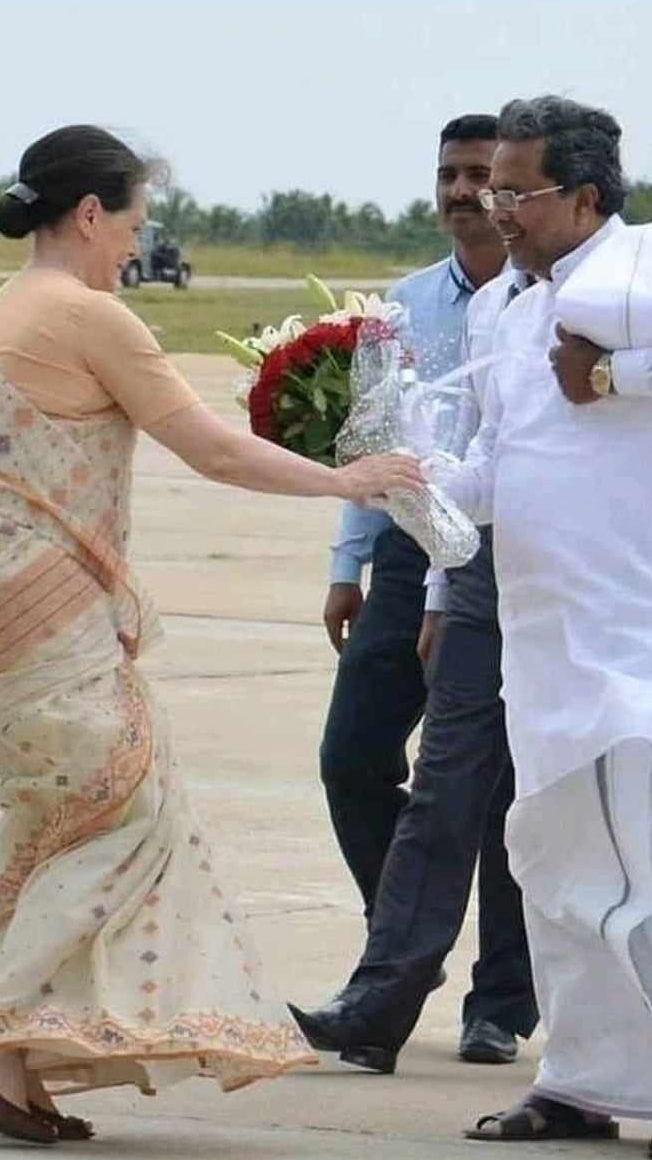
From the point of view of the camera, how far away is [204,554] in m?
17.8

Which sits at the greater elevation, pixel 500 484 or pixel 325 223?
pixel 500 484

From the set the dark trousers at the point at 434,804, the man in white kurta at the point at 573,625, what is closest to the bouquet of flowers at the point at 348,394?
the man in white kurta at the point at 573,625

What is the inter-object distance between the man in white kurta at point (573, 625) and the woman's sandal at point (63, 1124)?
75 centimetres

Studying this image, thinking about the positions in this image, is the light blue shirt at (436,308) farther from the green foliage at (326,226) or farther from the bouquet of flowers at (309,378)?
the green foliage at (326,226)

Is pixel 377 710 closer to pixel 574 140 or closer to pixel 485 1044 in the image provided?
pixel 485 1044

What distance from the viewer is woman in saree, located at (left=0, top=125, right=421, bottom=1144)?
6.02 m

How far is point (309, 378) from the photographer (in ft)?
21.4

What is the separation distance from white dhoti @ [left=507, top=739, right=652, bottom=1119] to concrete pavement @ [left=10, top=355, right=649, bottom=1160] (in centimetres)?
17

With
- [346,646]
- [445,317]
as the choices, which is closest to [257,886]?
[346,646]

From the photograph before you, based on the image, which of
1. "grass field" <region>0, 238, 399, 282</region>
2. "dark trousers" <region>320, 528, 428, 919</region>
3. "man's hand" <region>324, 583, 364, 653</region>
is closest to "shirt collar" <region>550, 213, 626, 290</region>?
"dark trousers" <region>320, 528, 428, 919</region>

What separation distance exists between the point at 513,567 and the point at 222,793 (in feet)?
13.8

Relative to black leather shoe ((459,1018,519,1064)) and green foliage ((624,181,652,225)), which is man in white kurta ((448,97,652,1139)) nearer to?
green foliage ((624,181,652,225))

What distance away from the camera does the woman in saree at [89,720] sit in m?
6.02

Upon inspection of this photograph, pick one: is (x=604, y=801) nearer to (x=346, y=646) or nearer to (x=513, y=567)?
(x=513, y=567)
